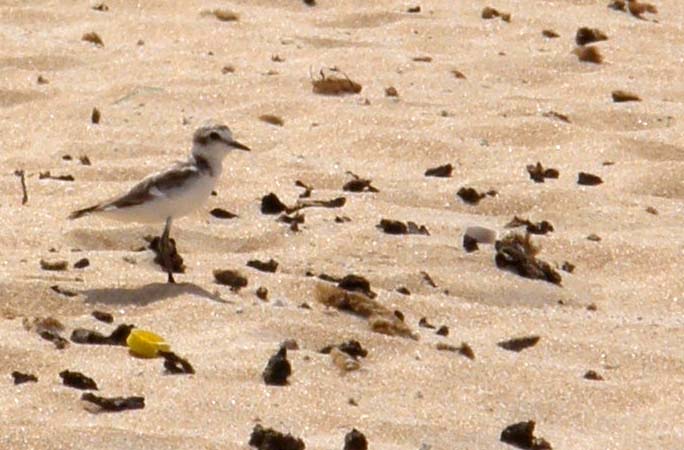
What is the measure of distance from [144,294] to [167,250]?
306mm

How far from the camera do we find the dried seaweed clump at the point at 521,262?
7418mm

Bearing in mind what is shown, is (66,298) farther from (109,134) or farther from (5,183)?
(109,134)

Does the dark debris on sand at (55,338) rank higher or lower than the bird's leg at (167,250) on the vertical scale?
higher

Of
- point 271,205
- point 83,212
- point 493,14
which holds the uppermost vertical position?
point 83,212

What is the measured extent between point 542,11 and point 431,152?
7.90ft

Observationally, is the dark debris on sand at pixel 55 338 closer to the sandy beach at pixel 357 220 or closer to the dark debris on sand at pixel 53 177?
the sandy beach at pixel 357 220

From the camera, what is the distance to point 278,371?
6027 millimetres

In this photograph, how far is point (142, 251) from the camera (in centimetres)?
746

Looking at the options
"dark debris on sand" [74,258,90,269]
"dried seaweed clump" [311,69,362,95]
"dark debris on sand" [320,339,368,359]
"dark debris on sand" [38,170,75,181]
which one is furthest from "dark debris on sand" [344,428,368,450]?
"dried seaweed clump" [311,69,362,95]

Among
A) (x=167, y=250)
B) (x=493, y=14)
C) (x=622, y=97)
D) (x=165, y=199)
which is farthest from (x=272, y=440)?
(x=493, y=14)

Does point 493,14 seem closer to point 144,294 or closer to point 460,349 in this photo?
point 144,294

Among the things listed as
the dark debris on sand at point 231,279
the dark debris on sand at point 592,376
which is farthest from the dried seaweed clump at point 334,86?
the dark debris on sand at point 592,376

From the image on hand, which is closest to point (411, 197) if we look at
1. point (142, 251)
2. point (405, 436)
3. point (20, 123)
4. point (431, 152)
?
point (431, 152)

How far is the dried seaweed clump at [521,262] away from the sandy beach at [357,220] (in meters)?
0.05
